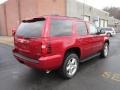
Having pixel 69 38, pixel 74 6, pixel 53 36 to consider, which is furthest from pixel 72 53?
pixel 74 6

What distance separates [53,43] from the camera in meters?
4.46

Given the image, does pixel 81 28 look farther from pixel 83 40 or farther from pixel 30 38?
pixel 30 38

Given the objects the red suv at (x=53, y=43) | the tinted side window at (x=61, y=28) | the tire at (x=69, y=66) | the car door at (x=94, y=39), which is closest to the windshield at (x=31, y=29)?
the red suv at (x=53, y=43)

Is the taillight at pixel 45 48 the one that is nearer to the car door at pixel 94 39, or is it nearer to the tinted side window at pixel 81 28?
the tinted side window at pixel 81 28

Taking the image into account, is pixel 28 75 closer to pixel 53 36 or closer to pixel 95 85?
pixel 53 36

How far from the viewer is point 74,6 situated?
28109 millimetres

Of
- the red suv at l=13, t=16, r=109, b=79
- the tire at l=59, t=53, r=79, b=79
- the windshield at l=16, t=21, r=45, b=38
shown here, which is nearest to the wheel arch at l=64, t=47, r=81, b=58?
the red suv at l=13, t=16, r=109, b=79

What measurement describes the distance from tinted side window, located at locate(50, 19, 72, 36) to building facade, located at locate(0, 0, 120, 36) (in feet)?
55.7

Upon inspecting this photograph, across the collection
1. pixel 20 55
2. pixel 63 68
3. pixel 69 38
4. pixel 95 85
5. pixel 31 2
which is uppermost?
pixel 31 2

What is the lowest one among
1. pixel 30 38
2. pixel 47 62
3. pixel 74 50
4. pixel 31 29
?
pixel 47 62

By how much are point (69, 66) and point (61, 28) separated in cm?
128

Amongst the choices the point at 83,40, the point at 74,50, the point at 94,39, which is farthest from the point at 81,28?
the point at 94,39

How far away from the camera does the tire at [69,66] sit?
504 cm

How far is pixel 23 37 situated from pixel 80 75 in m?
2.31
